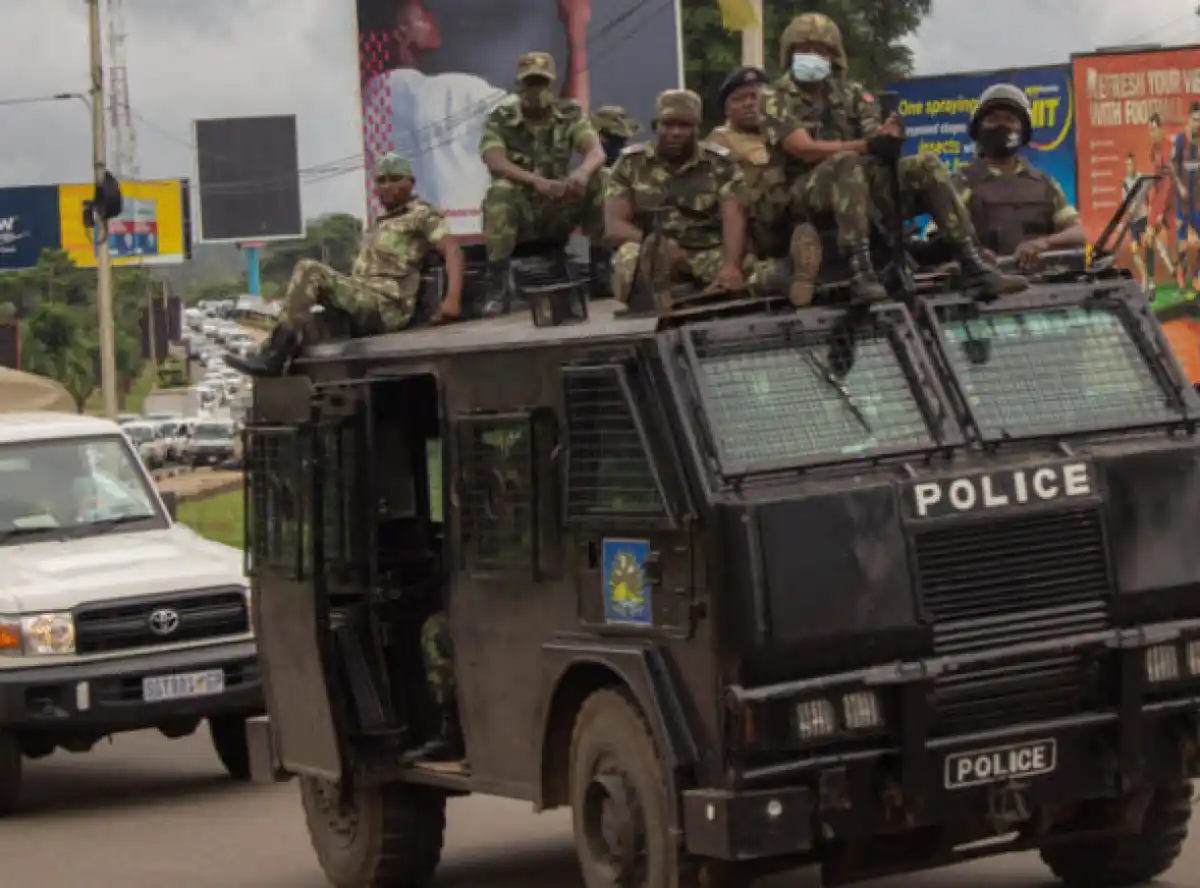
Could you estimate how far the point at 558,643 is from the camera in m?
9.91

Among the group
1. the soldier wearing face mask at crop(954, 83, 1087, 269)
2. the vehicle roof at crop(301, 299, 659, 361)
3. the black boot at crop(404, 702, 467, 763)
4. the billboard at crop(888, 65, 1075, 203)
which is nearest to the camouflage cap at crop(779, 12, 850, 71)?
the soldier wearing face mask at crop(954, 83, 1087, 269)

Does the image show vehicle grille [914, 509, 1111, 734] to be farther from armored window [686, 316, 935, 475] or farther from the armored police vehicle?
armored window [686, 316, 935, 475]

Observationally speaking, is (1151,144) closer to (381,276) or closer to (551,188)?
(551,188)

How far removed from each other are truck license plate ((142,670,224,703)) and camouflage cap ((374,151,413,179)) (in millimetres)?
3176

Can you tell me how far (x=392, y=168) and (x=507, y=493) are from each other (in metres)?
2.87

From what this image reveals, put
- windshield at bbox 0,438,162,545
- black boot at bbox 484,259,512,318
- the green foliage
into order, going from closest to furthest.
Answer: black boot at bbox 484,259,512,318 → windshield at bbox 0,438,162,545 → the green foliage

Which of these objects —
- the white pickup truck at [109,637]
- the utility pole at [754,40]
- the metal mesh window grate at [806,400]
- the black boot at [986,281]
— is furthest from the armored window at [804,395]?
the utility pole at [754,40]

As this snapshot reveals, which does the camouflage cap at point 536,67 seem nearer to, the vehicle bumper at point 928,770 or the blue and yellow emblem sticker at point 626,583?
the blue and yellow emblem sticker at point 626,583

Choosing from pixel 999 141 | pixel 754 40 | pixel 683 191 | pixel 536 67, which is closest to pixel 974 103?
pixel 754 40

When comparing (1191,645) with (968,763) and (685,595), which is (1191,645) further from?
(685,595)

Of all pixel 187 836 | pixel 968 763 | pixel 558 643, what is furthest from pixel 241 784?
pixel 968 763

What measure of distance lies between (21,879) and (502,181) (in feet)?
11.7

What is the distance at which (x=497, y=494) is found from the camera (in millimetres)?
10359

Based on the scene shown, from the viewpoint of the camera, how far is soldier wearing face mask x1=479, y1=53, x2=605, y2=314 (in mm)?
12555
